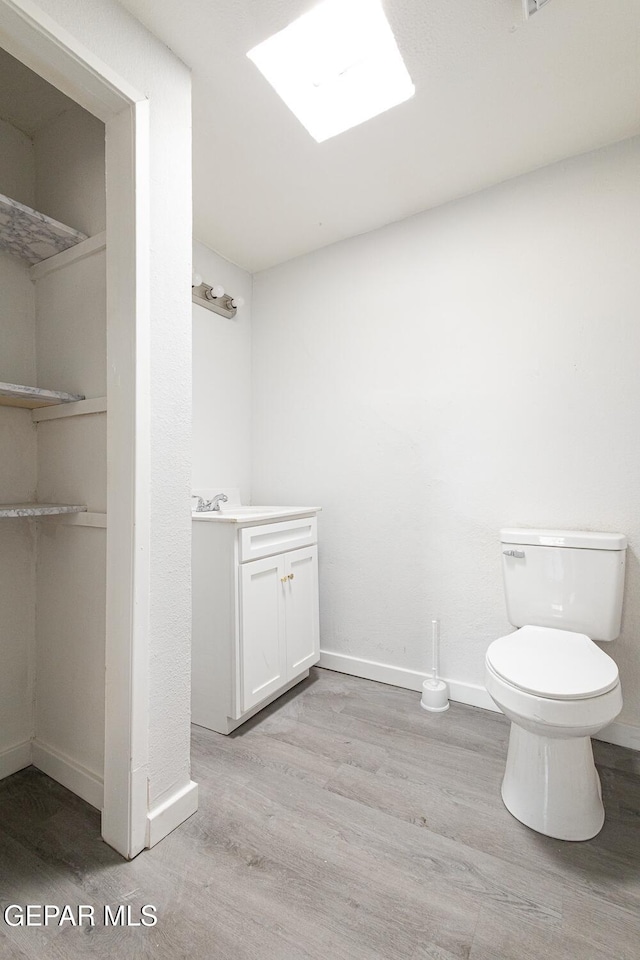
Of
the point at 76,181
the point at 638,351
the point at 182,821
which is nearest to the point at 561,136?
the point at 638,351

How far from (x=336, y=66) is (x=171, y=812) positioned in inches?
92.4

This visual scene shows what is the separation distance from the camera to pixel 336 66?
55.4 inches

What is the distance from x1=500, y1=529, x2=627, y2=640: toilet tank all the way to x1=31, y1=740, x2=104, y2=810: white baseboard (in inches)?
60.9

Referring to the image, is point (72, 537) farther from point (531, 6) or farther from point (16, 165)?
point (531, 6)

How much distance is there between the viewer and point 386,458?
2168 mm

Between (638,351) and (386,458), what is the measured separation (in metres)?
1.09

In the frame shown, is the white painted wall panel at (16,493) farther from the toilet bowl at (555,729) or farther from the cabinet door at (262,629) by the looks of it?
the toilet bowl at (555,729)

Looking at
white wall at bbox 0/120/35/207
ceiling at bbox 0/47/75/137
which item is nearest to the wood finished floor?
white wall at bbox 0/120/35/207

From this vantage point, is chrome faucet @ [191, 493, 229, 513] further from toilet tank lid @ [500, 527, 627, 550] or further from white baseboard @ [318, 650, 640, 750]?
toilet tank lid @ [500, 527, 627, 550]

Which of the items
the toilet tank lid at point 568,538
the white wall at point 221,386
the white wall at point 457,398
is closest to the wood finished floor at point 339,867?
the white wall at point 457,398

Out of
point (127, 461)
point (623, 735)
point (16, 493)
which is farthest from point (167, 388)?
point (623, 735)

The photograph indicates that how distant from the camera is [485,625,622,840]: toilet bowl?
1.15m

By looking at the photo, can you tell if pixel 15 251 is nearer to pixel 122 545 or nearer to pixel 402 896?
pixel 122 545

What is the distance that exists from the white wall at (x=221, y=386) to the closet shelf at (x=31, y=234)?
841 millimetres
